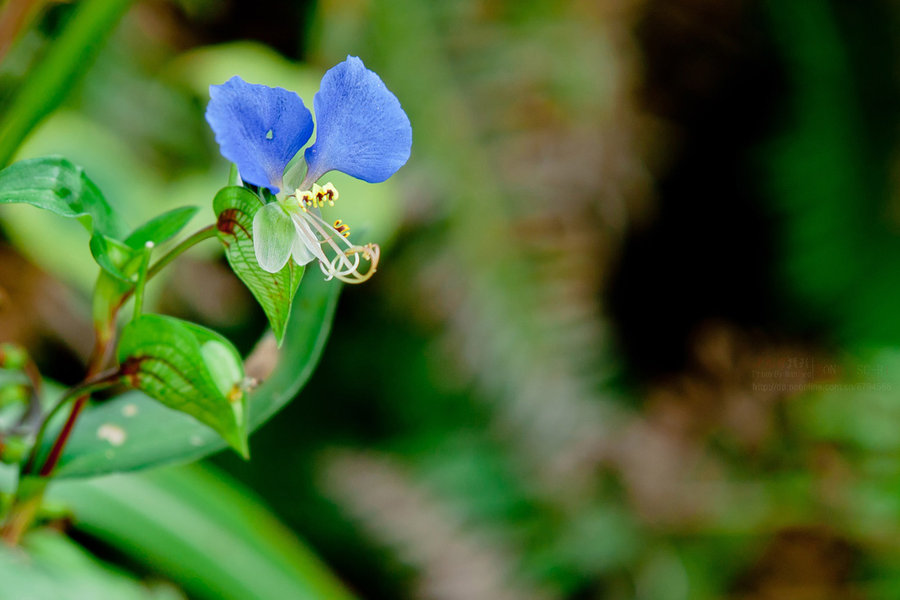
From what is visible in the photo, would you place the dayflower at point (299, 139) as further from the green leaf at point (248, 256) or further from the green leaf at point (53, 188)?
the green leaf at point (53, 188)

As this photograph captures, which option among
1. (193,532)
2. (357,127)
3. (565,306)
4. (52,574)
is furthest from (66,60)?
(565,306)

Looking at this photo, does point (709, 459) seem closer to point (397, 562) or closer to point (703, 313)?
point (703, 313)

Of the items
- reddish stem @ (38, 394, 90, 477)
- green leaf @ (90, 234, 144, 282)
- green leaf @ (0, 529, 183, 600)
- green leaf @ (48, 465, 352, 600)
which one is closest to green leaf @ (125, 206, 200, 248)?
green leaf @ (90, 234, 144, 282)

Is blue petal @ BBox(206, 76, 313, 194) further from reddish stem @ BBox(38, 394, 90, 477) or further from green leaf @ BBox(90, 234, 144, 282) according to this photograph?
reddish stem @ BBox(38, 394, 90, 477)

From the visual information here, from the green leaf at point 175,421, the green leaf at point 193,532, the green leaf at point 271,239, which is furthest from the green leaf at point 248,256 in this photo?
the green leaf at point 193,532

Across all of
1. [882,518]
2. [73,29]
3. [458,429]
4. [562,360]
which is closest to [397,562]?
[458,429]

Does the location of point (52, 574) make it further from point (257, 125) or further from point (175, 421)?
point (257, 125)
